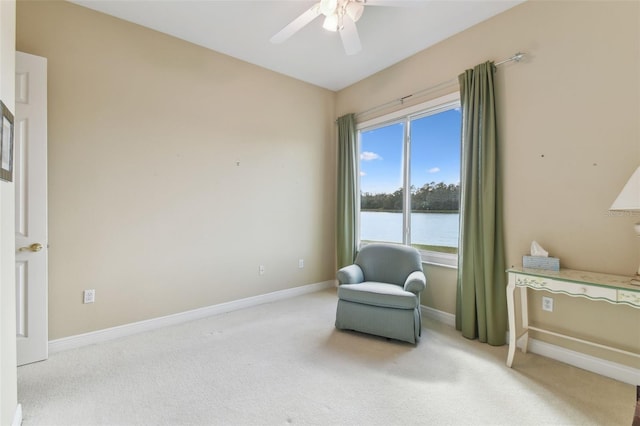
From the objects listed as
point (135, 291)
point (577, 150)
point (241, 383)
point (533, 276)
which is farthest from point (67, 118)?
point (577, 150)

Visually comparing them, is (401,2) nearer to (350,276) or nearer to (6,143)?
(350,276)

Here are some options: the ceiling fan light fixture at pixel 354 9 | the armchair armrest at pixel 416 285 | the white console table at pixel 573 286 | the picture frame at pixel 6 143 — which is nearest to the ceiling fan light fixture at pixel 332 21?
the ceiling fan light fixture at pixel 354 9

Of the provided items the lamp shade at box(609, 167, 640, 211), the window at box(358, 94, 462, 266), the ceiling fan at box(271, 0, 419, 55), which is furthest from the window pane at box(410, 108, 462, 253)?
the ceiling fan at box(271, 0, 419, 55)

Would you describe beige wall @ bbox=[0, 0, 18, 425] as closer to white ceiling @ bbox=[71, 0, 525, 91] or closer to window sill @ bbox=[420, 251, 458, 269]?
white ceiling @ bbox=[71, 0, 525, 91]

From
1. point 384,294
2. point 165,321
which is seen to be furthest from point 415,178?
point 165,321

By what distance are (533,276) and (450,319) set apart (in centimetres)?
113

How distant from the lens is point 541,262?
88.0 inches

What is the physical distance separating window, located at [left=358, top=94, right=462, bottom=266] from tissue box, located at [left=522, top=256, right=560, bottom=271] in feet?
2.48

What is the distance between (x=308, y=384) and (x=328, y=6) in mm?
2563

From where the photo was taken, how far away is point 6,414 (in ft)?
4.60

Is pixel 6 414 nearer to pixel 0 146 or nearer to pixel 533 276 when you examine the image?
pixel 0 146

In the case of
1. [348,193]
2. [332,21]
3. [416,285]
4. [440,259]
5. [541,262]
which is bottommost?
[416,285]

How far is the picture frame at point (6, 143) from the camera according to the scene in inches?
57.7

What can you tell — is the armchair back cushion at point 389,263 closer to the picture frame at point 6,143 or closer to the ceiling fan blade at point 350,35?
the ceiling fan blade at point 350,35
